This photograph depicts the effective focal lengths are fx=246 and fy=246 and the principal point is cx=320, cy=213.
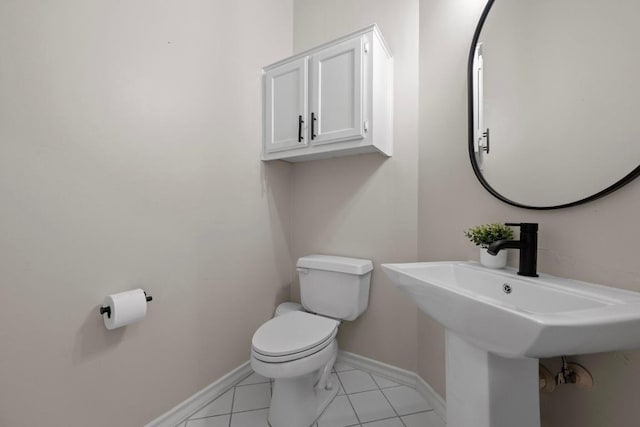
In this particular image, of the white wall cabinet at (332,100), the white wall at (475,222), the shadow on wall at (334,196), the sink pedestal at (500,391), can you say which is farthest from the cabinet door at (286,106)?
the sink pedestal at (500,391)

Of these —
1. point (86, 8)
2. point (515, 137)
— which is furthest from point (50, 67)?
point (515, 137)

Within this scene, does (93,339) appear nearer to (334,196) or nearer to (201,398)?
(201,398)

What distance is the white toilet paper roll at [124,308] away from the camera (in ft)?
2.92

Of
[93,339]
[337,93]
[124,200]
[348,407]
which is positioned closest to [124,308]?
[93,339]

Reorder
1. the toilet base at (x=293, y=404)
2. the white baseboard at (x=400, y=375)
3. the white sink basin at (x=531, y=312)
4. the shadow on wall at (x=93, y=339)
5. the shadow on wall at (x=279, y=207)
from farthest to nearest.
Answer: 1. the shadow on wall at (x=279, y=207)
2. the white baseboard at (x=400, y=375)
3. the toilet base at (x=293, y=404)
4. the shadow on wall at (x=93, y=339)
5. the white sink basin at (x=531, y=312)

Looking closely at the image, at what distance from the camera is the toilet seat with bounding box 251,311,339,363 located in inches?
39.8

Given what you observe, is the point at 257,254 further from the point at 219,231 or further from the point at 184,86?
the point at 184,86

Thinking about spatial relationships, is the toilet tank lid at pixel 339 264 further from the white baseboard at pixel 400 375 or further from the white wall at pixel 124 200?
the white baseboard at pixel 400 375

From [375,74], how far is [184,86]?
96 cm

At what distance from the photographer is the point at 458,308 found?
61 cm

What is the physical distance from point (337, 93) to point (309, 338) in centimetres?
126

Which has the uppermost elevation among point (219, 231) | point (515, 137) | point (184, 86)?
point (184, 86)

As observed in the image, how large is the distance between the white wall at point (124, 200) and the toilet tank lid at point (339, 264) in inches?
14.4

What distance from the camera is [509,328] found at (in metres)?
0.49
